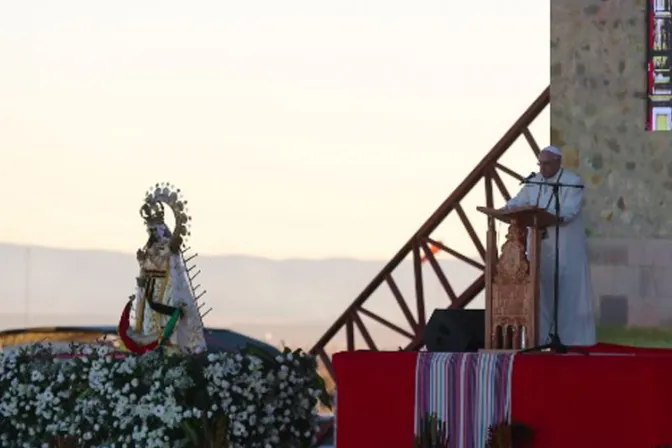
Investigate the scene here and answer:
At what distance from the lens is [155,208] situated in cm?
964

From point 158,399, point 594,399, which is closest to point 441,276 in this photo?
point 158,399

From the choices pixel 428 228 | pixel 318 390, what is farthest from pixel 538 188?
pixel 428 228

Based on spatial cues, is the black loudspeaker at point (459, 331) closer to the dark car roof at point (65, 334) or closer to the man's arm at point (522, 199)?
the man's arm at point (522, 199)

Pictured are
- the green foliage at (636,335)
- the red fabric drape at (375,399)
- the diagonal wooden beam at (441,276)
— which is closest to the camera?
the red fabric drape at (375,399)

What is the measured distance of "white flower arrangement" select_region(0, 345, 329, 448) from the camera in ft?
27.0

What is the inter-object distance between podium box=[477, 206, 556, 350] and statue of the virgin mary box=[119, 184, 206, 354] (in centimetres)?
199

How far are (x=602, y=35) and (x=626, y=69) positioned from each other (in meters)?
0.26

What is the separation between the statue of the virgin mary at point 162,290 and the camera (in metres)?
9.56

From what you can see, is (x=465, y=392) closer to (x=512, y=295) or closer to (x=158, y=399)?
(x=512, y=295)

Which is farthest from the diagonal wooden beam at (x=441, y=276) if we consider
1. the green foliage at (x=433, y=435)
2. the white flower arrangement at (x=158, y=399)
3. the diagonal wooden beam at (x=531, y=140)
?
the green foliage at (x=433, y=435)

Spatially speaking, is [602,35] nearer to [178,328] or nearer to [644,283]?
[644,283]

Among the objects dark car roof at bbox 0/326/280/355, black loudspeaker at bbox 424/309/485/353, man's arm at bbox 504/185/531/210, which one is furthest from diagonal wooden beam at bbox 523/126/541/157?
dark car roof at bbox 0/326/280/355

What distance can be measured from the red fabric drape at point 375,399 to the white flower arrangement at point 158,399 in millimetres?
361

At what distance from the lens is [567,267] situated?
9.02 meters
